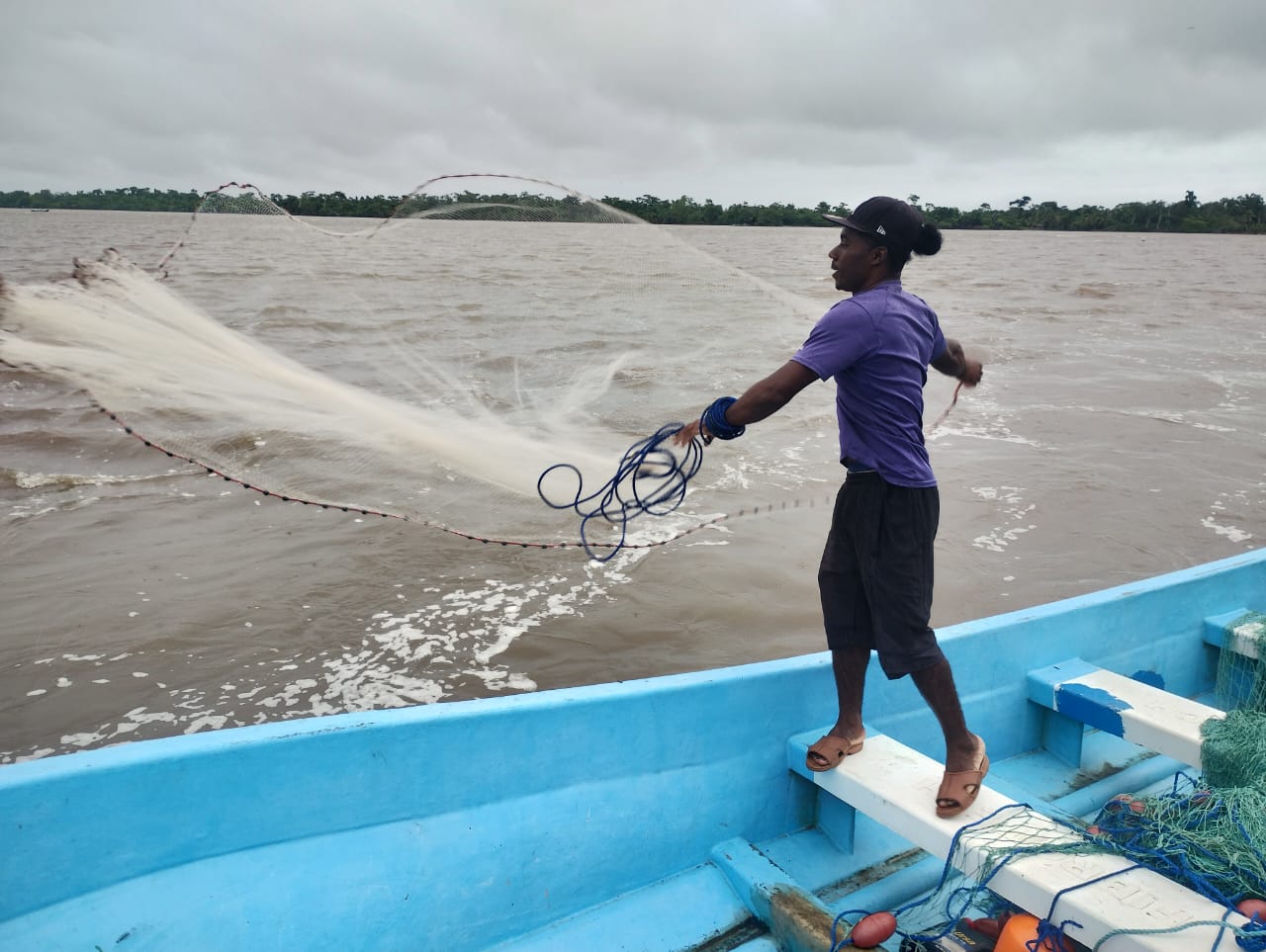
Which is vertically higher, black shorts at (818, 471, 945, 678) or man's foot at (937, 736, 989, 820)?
black shorts at (818, 471, 945, 678)

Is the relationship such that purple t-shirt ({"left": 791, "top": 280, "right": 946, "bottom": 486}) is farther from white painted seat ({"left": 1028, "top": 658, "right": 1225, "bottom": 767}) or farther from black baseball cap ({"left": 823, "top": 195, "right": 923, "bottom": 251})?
white painted seat ({"left": 1028, "top": 658, "right": 1225, "bottom": 767})

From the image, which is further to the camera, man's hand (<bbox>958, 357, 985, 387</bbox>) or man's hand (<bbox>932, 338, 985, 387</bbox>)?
man's hand (<bbox>958, 357, 985, 387</bbox>)

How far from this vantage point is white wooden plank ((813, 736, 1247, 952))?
184cm

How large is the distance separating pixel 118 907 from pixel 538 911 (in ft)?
3.19

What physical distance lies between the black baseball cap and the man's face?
25mm

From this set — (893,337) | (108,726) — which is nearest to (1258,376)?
(893,337)

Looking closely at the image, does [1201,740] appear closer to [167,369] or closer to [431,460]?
[431,460]

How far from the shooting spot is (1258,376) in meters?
14.3

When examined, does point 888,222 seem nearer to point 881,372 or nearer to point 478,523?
point 881,372

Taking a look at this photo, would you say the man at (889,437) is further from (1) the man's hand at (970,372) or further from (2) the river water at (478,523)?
(2) the river water at (478,523)

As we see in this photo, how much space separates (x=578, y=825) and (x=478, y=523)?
67.4 inches

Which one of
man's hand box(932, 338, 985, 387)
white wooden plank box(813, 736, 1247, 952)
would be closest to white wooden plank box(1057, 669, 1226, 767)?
white wooden plank box(813, 736, 1247, 952)

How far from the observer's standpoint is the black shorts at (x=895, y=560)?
7.54 feet

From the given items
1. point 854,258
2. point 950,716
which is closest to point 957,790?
point 950,716
